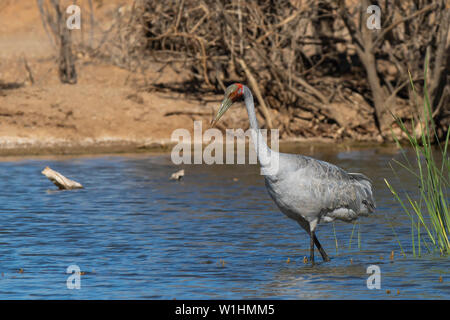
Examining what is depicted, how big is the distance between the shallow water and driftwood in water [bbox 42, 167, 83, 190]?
0.17 m

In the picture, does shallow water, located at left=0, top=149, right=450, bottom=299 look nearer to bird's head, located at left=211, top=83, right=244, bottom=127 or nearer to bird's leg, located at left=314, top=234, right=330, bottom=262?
bird's leg, located at left=314, top=234, right=330, bottom=262

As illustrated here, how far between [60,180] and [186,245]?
540 cm

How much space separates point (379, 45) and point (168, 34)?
5.09 meters

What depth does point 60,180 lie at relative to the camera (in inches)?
622

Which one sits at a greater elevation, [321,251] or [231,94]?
[231,94]

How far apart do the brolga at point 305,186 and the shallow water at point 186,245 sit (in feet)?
1.72

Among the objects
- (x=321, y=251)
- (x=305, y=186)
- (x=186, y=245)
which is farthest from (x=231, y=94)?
(x=186, y=245)

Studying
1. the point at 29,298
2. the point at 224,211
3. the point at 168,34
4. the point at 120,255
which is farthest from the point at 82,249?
the point at 168,34

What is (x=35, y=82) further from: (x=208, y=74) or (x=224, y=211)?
(x=224, y=211)

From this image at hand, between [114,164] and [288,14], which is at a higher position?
[288,14]

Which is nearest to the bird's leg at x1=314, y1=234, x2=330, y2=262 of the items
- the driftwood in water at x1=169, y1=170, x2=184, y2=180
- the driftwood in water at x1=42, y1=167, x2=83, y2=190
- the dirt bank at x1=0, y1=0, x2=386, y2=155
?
the driftwood in water at x1=42, y1=167, x2=83, y2=190

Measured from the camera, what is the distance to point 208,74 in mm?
24766

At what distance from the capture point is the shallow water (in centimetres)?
871

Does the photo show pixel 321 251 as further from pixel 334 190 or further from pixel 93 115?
pixel 93 115
